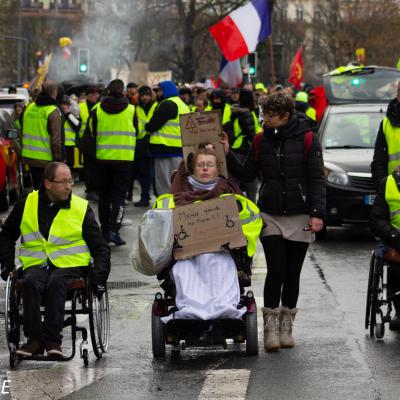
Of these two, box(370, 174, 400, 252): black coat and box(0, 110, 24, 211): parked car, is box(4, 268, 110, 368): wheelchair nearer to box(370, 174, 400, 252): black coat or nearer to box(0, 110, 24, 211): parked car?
box(370, 174, 400, 252): black coat

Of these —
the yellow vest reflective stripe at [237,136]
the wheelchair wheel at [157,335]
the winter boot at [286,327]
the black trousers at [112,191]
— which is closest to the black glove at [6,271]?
the wheelchair wheel at [157,335]

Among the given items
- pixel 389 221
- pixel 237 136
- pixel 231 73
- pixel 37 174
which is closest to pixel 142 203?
pixel 237 136

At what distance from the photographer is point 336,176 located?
16.3m

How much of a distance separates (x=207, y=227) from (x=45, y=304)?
1.19 meters

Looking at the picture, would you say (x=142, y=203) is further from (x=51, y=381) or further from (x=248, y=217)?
(x=51, y=381)

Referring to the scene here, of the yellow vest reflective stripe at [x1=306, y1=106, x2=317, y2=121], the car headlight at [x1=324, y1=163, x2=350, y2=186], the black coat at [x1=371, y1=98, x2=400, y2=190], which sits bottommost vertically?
the car headlight at [x1=324, y1=163, x2=350, y2=186]

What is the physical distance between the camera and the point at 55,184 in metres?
9.20

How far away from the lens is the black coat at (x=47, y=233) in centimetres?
901

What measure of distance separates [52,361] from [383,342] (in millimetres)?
2326

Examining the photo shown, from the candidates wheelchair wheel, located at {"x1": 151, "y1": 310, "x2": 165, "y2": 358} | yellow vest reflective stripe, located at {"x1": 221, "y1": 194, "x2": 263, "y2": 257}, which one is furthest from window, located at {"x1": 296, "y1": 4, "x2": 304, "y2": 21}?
wheelchair wheel, located at {"x1": 151, "y1": 310, "x2": 165, "y2": 358}

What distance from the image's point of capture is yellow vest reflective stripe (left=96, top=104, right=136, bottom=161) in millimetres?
15664

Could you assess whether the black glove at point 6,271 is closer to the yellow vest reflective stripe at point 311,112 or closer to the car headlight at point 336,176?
the car headlight at point 336,176

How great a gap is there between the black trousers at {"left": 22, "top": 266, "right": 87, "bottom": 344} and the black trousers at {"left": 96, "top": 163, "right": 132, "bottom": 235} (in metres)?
6.93

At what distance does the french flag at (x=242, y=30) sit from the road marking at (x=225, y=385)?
2054cm
